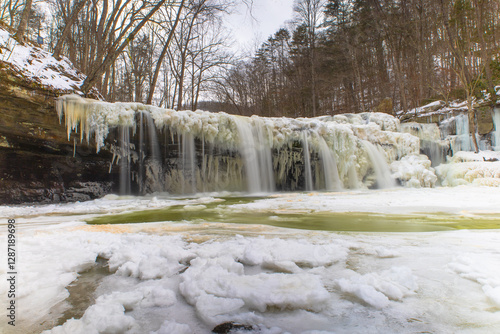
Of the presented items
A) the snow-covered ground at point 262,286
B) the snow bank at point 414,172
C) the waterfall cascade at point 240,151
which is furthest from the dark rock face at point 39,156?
the snow bank at point 414,172

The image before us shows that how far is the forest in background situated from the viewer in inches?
427

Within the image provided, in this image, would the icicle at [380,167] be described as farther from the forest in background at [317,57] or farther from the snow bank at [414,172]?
the forest in background at [317,57]

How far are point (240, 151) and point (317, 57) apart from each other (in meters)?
13.1

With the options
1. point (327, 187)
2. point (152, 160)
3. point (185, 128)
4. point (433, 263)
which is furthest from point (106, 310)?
point (327, 187)

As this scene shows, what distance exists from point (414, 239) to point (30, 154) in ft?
23.9

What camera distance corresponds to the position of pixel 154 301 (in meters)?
1.05

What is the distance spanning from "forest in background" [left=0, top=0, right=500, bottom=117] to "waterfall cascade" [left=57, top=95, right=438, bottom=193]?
424 centimetres

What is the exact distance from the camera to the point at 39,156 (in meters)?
5.62

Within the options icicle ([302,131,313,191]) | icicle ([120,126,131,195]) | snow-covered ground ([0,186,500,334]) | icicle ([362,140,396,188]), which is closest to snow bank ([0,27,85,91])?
icicle ([120,126,131,195])

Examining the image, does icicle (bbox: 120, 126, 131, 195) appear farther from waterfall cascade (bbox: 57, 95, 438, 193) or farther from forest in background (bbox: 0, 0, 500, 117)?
forest in background (bbox: 0, 0, 500, 117)

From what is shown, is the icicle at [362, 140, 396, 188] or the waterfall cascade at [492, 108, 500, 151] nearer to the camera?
the icicle at [362, 140, 396, 188]

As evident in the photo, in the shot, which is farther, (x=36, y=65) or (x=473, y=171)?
(x=473, y=171)

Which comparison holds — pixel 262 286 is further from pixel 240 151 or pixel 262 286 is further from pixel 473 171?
pixel 473 171

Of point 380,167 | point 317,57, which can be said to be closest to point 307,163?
point 380,167
